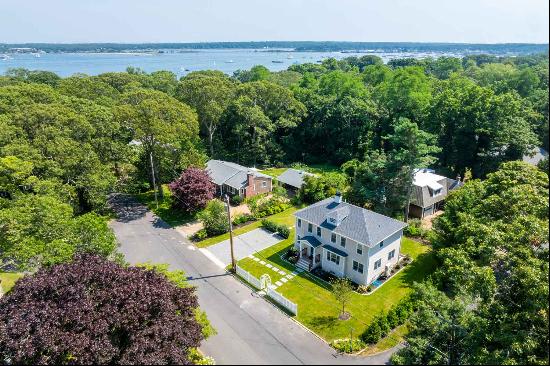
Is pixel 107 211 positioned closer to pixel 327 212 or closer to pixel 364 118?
pixel 327 212

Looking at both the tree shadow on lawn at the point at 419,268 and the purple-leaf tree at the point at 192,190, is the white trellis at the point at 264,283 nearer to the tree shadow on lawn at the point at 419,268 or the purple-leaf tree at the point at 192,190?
the tree shadow on lawn at the point at 419,268

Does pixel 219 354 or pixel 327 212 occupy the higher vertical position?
pixel 327 212

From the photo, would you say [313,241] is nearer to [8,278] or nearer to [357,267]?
[357,267]

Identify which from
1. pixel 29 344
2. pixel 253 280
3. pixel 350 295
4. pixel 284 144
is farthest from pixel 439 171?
pixel 29 344

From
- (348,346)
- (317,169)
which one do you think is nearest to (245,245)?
(348,346)

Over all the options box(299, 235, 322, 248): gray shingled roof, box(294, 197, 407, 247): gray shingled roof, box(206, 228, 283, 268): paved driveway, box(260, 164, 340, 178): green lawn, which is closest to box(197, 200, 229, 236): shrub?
box(206, 228, 283, 268): paved driveway

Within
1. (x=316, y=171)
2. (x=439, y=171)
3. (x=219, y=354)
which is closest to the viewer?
(x=219, y=354)

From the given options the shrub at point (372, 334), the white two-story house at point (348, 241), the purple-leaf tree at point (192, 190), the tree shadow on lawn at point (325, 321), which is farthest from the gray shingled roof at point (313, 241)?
the purple-leaf tree at point (192, 190)

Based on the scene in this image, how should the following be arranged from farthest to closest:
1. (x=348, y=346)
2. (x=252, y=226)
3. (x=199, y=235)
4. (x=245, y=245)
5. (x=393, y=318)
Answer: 1. (x=252, y=226)
2. (x=199, y=235)
3. (x=245, y=245)
4. (x=393, y=318)
5. (x=348, y=346)
